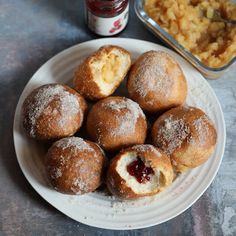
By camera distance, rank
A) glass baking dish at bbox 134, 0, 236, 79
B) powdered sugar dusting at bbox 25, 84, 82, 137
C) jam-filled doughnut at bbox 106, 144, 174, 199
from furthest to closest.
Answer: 1. glass baking dish at bbox 134, 0, 236, 79
2. powdered sugar dusting at bbox 25, 84, 82, 137
3. jam-filled doughnut at bbox 106, 144, 174, 199

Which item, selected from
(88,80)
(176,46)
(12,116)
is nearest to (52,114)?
(88,80)

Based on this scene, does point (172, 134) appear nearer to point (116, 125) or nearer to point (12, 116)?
point (116, 125)

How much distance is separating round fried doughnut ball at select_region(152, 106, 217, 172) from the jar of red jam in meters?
0.43

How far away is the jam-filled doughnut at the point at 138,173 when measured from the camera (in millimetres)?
1122

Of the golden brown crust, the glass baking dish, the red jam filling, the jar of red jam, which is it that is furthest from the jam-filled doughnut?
the jar of red jam

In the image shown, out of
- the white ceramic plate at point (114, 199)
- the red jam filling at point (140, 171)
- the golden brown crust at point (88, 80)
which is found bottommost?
the white ceramic plate at point (114, 199)

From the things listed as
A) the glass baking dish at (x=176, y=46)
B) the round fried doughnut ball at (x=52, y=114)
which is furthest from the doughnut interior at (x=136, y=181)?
the glass baking dish at (x=176, y=46)

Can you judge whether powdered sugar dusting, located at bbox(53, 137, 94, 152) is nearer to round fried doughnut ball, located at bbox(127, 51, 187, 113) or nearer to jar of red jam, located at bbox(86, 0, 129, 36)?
round fried doughnut ball, located at bbox(127, 51, 187, 113)

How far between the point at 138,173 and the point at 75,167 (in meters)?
0.18

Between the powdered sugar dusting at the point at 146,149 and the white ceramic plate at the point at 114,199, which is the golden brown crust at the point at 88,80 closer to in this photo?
the white ceramic plate at the point at 114,199

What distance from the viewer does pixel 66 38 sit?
1.58 m

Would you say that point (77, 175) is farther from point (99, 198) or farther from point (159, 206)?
point (159, 206)

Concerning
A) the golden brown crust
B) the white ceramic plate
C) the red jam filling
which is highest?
the golden brown crust

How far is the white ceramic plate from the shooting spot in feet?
3.95
